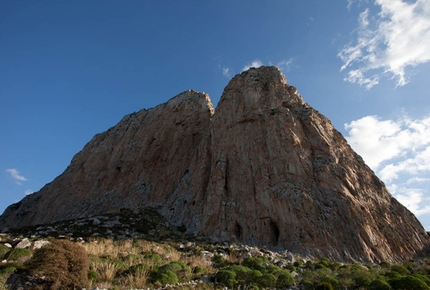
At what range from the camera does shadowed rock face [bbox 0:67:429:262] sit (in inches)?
1027

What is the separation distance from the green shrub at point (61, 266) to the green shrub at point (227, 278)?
5.35 meters

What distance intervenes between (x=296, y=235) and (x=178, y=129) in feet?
101

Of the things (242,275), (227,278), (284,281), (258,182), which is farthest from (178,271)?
(258,182)

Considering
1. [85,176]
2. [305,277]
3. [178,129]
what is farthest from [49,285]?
[85,176]

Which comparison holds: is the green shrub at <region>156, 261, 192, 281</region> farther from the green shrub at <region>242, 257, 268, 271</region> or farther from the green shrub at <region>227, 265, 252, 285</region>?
the green shrub at <region>242, 257, 268, 271</region>

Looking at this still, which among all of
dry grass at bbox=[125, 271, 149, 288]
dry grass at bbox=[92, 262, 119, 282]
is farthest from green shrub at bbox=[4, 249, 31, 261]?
dry grass at bbox=[125, 271, 149, 288]

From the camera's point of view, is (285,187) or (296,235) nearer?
(296,235)

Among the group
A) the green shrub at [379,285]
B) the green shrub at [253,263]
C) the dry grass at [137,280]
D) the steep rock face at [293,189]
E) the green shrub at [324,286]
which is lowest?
the dry grass at [137,280]

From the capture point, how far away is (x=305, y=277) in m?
14.1

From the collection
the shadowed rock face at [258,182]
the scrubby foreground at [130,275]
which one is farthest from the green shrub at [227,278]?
→ the shadowed rock face at [258,182]

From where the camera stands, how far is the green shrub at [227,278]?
464 inches

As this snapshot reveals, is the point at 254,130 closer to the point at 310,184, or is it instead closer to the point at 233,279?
the point at 310,184

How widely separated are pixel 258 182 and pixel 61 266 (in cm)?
2361

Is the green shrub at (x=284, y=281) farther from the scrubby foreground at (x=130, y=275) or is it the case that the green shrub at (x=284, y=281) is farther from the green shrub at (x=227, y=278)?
the green shrub at (x=227, y=278)
